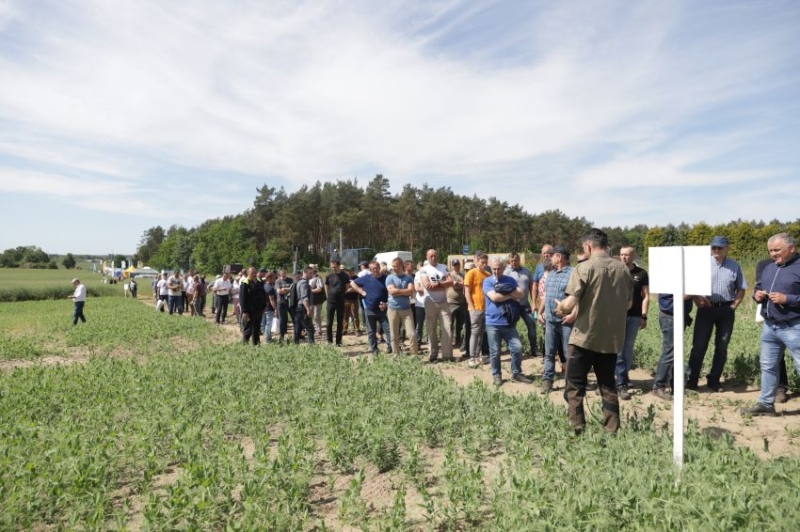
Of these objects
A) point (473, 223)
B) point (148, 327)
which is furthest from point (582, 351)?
point (473, 223)

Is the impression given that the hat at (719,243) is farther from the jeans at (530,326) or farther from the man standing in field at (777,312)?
the jeans at (530,326)

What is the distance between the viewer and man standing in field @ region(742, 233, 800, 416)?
567 centimetres

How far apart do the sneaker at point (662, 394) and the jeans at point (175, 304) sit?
19210mm

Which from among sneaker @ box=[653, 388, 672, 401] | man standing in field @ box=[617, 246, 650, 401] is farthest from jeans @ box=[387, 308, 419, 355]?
sneaker @ box=[653, 388, 672, 401]

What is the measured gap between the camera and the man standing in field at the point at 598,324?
5004 mm

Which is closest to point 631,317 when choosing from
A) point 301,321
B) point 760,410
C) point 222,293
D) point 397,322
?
point 760,410

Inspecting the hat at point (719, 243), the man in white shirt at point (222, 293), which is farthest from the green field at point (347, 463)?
the man in white shirt at point (222, 293)

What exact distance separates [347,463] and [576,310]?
276 cm

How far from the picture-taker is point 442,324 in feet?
32.8

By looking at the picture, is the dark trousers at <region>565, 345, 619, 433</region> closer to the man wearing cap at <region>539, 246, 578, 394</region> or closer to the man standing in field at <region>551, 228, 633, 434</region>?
the man standing in field at <region>551, 228, 633, 434</region>

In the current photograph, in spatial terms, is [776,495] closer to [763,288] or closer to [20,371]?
[763,288]

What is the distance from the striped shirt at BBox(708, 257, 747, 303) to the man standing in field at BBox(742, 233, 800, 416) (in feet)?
1.79

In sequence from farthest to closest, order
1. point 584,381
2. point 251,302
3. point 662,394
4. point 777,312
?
point 251,302
point 662,394
point 777,312
point 584,381

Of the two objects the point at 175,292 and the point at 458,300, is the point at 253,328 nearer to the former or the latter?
the point at 458,300
